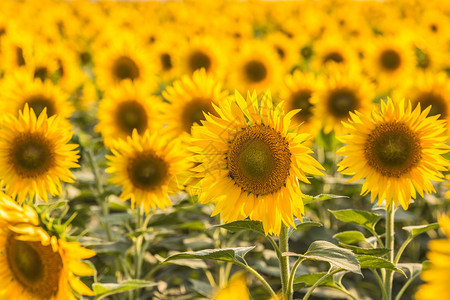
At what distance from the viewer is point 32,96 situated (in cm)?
369

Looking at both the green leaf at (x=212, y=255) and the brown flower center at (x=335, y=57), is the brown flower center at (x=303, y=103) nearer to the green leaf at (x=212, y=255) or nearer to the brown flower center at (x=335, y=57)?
the brown flower center at (x=335, y=57)

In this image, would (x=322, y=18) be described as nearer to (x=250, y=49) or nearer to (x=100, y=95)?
(x=250, y=49)

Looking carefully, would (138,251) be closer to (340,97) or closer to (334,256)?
(334,256)

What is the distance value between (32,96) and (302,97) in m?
1.94

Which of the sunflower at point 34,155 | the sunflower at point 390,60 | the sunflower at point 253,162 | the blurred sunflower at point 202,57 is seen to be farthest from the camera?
the sunflower at point 390,60

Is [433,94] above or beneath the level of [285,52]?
beneath

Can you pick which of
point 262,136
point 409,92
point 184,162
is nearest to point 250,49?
point 409,92

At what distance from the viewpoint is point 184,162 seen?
→ 3096 mm

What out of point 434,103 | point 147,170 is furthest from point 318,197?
point 434,103

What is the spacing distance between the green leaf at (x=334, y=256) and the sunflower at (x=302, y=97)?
228cm

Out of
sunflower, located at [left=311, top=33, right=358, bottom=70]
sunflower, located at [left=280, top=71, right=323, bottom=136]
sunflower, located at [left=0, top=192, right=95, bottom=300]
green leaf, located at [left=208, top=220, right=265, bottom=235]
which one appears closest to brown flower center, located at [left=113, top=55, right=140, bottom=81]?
sunflower, located at [left=280, top=71, right=323, bottom=136]

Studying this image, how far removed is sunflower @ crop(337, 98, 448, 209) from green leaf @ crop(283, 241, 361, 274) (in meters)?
0.46

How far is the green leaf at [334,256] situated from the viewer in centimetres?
166

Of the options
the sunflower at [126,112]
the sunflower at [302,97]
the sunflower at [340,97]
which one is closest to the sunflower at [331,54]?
the sunflower at [302,97]
